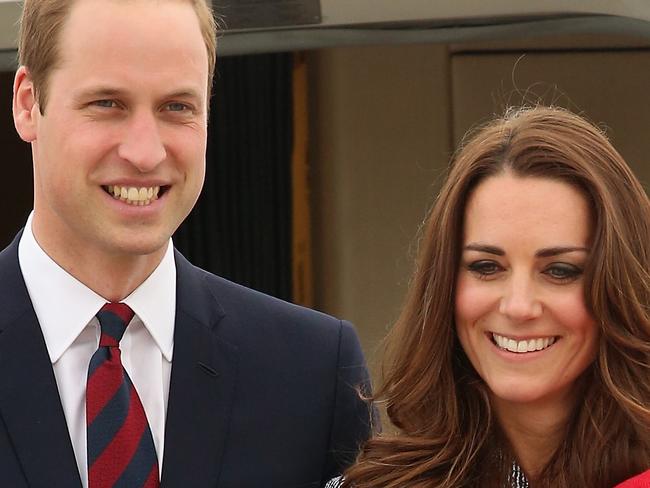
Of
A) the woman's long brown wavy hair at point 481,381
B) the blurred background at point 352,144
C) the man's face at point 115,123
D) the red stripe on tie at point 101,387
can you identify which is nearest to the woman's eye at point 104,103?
the man's face at point 115,123

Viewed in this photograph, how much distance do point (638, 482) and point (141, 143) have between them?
112 cm

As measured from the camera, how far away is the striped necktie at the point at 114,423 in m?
2.80

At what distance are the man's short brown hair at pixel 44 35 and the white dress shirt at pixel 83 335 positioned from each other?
315 millimetres

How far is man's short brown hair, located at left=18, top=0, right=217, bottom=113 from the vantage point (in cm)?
286

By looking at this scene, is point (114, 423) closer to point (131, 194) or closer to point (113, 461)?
point (113, 461)

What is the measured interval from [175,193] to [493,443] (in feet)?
2.67

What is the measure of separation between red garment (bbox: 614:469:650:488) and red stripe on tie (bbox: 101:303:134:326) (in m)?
0.98

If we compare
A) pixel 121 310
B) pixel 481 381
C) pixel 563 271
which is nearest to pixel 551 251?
pixel 563 271

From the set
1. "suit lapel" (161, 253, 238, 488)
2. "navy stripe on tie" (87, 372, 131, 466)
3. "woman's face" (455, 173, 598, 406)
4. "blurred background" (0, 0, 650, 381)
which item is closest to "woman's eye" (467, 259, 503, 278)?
"woman's face" (455, 173, 598, 406)

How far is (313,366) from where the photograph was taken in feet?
10.5

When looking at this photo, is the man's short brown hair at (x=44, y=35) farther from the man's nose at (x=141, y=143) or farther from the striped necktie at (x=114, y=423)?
the striped necktie at (x=114, y=423)

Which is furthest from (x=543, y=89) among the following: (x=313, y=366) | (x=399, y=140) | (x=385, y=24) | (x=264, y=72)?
(x=313, y=366)

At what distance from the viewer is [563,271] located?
284 centimetres

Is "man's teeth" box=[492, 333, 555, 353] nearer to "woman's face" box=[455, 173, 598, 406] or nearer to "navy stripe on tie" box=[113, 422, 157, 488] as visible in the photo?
"woman's face" box=[455, 173, 598, 406]
